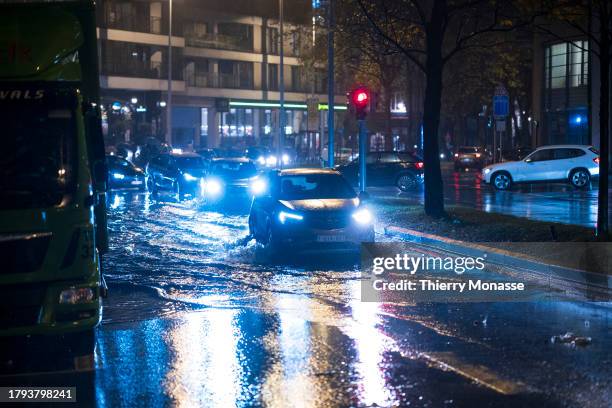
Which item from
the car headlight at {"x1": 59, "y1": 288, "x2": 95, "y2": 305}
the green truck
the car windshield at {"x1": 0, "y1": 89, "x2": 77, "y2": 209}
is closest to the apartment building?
the green truck

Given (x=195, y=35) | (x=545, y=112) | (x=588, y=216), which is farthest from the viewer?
(x=195, y=35)

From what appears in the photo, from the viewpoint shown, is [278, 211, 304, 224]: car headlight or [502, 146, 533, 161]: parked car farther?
[502, 146, 533, 161]: parked car

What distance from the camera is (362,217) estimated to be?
56.3 feet

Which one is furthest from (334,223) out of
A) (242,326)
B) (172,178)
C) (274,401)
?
(172,178)

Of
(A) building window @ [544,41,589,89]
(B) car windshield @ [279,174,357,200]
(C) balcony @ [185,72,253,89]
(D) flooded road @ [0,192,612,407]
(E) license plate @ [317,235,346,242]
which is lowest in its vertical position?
(D) flooded road @ [0,192,612,407]

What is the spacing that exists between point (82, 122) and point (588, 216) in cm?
1692

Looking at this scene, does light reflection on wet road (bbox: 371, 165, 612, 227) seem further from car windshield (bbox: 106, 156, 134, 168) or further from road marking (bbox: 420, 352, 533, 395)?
road marking (bbox: 420, 352, 533, 395)

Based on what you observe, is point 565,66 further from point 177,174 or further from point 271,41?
point 271,41

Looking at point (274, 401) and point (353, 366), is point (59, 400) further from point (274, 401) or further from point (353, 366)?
point (353, 366)

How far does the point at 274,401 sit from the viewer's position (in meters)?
7.36

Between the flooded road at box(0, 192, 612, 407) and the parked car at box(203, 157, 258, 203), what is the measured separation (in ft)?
56.0

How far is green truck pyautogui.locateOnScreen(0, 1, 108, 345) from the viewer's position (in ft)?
27.1

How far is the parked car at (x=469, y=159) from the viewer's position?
59.1m

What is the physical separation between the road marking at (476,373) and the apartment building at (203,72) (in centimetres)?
5606
